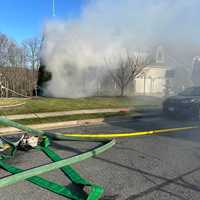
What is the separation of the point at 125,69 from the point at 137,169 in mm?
15277

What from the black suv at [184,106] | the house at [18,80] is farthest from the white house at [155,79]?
the black suv at [184,106]

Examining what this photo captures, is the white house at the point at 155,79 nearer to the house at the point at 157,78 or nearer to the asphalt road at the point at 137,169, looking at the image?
the house at the point at 157,78

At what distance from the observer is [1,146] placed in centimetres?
363

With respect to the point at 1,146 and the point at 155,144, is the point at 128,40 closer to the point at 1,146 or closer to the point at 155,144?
the point at 155,144

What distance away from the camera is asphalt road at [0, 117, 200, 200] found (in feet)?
11.1

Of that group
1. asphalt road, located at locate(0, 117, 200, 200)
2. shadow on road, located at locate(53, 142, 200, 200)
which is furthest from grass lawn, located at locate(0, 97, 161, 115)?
shadow on road, located at locate(53, 142, 200, 200)

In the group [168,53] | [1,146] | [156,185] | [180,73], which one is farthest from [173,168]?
[180,73]

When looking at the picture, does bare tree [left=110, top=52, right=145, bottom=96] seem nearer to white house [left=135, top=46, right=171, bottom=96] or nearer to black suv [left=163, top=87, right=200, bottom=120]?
white house [left=135, top=46, right=171, bottom=96]

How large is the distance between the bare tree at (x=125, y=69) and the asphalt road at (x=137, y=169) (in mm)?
12384

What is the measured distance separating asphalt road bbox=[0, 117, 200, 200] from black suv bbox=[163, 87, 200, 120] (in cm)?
361

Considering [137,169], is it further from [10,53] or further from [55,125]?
[10,53]

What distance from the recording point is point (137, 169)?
14.2 feet

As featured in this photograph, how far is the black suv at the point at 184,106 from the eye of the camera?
10.2 meters

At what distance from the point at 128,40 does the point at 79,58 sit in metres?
3.50
